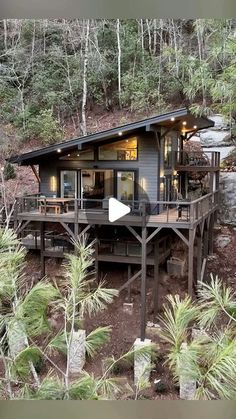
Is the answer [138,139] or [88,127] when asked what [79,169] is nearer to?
[138,139]

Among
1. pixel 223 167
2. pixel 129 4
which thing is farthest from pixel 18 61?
pixel 129 4

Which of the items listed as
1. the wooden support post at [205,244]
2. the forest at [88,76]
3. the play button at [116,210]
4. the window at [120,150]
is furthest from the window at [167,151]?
the wooden support post at [205,244]

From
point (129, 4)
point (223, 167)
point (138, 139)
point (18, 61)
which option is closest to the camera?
point (129, 4)

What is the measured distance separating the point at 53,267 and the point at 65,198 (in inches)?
50.3

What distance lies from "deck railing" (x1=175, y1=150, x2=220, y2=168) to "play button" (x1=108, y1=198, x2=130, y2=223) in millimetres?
1763

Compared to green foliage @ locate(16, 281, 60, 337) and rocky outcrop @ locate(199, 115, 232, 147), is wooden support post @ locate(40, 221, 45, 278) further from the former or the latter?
rocky outcrop @ locate(199, 115, 232, 147)

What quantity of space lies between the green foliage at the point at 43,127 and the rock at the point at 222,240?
388 centimetres

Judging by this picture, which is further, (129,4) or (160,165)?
(160,165)

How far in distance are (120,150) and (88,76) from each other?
244 cm

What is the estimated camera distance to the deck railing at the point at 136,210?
529cm

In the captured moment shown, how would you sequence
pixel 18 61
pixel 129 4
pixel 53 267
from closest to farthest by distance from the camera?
pixel 129 4
pixel 53 267
pixel 18 61

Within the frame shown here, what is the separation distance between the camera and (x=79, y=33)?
7484mm

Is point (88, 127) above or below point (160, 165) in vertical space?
above

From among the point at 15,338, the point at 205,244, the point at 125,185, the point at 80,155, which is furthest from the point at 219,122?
the point at 15,338
